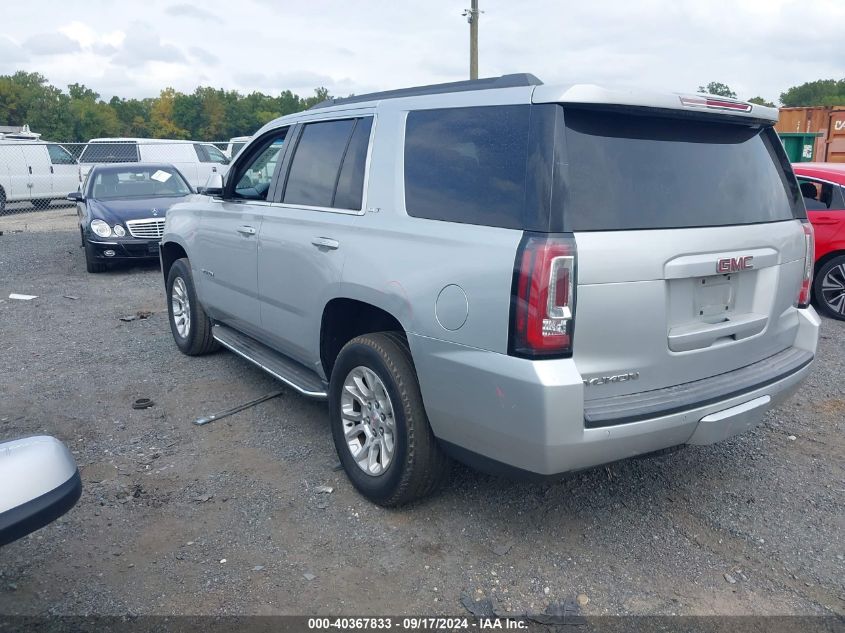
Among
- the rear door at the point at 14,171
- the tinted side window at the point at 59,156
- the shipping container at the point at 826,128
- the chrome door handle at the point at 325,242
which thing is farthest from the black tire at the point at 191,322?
the tinted side window at the point at 59,156

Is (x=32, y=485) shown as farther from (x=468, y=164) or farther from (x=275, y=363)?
(x=275, y=363)

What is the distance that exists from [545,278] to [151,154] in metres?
17.2

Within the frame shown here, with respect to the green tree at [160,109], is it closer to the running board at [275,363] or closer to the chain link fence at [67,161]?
the chain link fence at [67,161]

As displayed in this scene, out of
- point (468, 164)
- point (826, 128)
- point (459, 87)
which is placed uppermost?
point (826, 128)

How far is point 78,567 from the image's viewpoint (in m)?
3.24

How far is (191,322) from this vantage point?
6094 mm

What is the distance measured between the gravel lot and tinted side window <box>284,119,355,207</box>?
151cm

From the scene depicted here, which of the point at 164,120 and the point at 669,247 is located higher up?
the point at 164,120

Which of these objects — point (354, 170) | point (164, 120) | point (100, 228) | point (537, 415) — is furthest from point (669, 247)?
point (164, 120)

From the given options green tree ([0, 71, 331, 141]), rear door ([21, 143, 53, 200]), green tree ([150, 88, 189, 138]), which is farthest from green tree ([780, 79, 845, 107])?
rear door ([21, 143, 53, 200])

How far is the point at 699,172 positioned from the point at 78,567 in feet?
10.7

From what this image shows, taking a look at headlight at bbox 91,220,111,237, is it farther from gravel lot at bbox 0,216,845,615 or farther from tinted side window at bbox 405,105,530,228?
tinted side window at bbox 405,105,530,228

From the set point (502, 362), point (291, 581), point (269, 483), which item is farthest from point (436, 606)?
point (269, 483)

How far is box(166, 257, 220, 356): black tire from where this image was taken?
5.98 m
